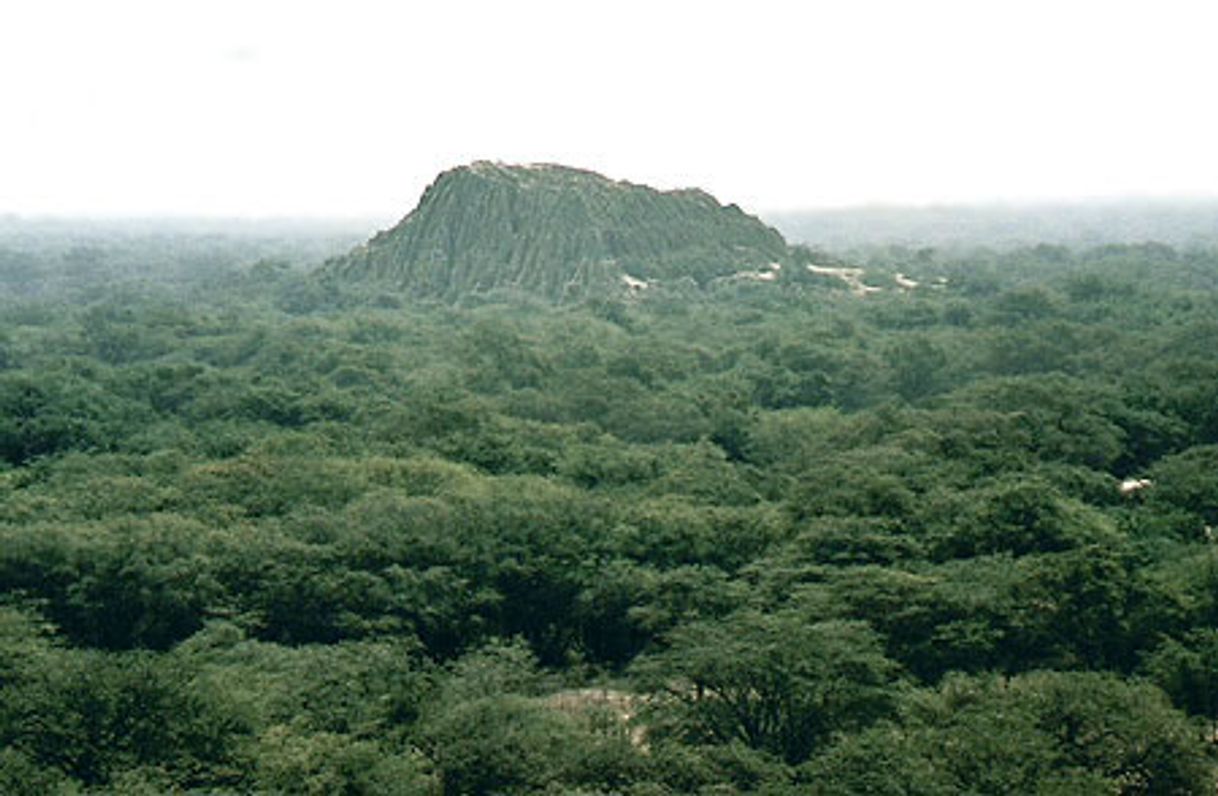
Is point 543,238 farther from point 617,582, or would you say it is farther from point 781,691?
point 781,691

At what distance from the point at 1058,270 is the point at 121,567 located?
3553 inches

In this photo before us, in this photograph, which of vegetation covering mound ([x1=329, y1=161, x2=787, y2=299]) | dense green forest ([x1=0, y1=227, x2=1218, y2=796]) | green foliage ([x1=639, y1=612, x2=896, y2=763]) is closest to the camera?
dense green forest ([x1=0, y1=227, x2=1218, y2=796])

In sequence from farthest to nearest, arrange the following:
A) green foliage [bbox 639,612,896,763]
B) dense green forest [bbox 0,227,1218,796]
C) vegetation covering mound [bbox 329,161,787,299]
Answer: vegetation covering mound [bbox 329,161,787,299]
green foliage [bbox 639,612,896,763]
dense green forest [bbox 0,227,1218,796]

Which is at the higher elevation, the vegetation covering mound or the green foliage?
the vegetation covering mound

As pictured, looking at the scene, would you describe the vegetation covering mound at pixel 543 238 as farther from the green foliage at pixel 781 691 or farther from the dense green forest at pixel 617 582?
the green foliage at pixel 781 691

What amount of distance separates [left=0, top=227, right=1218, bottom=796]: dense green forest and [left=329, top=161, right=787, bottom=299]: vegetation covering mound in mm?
31459

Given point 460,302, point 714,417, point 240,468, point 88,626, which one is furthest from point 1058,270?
point 88,626

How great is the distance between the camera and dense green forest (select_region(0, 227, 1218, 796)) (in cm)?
1802

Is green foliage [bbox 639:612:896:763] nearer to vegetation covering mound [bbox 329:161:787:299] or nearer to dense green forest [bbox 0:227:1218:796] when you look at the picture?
dense green forest [bbox 0:227:1218:796]

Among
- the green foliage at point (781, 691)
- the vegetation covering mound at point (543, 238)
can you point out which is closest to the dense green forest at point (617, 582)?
the green foliage at point (781, 691)

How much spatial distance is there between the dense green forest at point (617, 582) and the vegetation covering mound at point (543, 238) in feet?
103

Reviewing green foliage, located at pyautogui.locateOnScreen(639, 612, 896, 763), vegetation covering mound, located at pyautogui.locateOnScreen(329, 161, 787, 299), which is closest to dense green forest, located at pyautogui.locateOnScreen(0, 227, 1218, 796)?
green foliage, located at pyautogui.locateOnScreen(639, 612, 896, 763)

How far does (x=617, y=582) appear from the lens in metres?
25.3

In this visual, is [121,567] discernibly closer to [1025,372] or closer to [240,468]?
[240,468]
